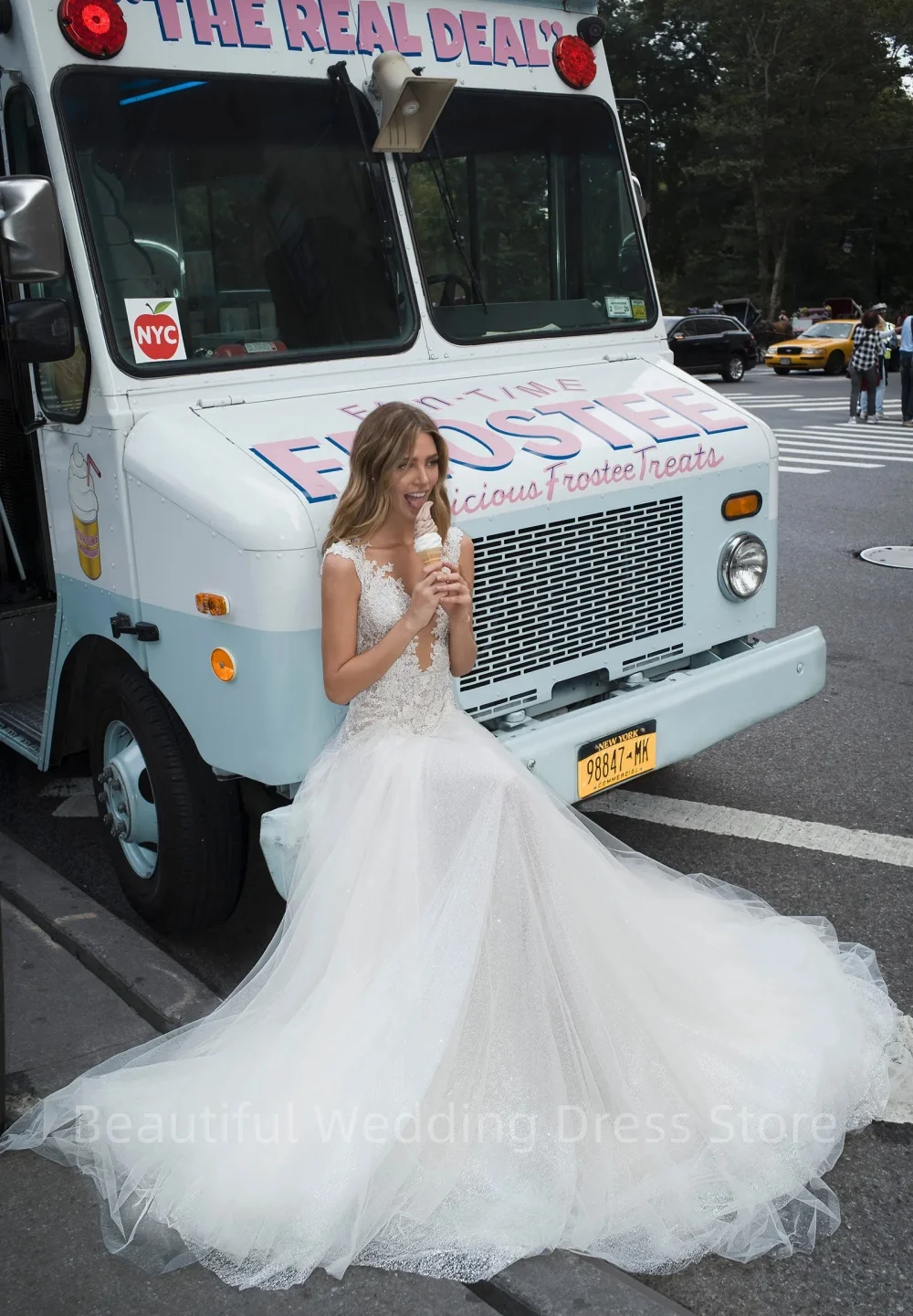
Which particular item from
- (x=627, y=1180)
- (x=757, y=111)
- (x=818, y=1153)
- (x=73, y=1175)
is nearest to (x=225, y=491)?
(x=73, y=1175)

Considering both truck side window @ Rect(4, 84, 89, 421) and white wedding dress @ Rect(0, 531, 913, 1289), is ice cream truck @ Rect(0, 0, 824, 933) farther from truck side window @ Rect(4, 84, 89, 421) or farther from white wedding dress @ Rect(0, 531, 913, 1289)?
white wedding dress @ Rect(0, 531, 913, 1289)

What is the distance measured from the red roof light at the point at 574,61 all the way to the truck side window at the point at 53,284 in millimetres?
2025

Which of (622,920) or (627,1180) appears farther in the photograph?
(622,920)

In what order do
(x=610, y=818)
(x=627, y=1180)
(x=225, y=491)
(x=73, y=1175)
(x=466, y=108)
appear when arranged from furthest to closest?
Result: (x=610, y=818) → (x=466, y=108) → (x=225, y=491) → (x=73, y=1175) → (x=627, y=1180)

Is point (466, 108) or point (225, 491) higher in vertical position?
point (466, 108)

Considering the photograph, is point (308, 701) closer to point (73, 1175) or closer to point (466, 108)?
point (73, 1175)

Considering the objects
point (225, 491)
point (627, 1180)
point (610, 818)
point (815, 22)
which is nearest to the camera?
point (627, 1180)

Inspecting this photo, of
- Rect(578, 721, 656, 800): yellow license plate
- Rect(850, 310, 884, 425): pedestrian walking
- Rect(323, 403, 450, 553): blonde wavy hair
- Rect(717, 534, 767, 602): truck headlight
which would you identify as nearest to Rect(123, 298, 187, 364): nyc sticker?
Rect(323, 403, 450, 553): blonde wavy hair

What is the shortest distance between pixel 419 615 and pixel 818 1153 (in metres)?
1.57

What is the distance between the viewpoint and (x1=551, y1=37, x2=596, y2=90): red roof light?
501cm

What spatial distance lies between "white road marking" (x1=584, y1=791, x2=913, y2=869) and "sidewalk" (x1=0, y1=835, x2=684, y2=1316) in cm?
213

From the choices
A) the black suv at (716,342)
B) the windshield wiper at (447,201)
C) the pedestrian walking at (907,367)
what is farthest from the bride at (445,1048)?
the black suv at (716,342)

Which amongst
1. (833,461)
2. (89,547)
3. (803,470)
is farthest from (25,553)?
(833,461)

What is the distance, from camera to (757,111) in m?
47.8
